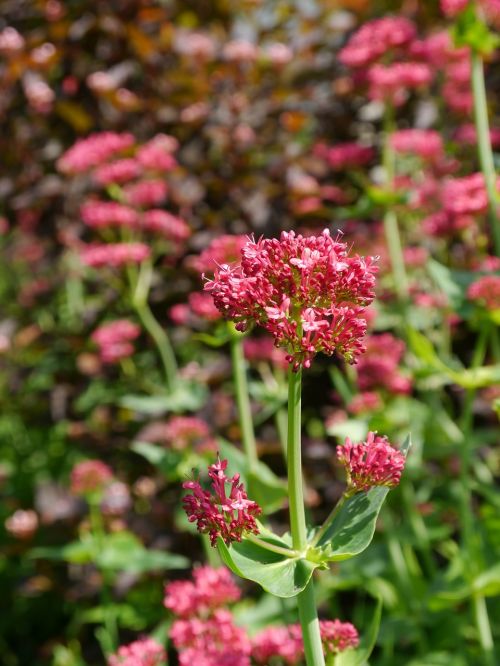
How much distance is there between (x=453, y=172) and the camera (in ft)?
9.80

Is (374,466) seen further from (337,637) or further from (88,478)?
(88,478)

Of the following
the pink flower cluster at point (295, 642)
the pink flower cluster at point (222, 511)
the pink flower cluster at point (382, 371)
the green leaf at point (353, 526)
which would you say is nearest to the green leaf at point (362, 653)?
the pink flower cluster at point (295, 642)

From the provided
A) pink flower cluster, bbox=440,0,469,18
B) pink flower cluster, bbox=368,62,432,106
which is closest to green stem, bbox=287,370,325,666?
pink flower cluster, bbox=440,0,469,18

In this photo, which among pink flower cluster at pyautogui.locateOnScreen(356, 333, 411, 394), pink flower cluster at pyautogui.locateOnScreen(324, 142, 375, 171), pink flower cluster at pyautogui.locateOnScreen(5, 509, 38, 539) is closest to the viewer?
pink flower cluster at pyautogui.locateOnScreen(356, 333, 411, 394)

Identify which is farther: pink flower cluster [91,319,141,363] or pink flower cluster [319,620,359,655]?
pink flower cluster [91,319,141,363]

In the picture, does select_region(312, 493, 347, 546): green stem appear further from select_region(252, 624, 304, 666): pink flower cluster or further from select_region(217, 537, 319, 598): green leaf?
select_region(252, 624, 304, 666): pink flower cluster

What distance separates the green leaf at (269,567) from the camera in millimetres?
882

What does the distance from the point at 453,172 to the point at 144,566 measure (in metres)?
1.79

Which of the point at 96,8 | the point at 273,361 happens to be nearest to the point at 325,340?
the point at 273,361

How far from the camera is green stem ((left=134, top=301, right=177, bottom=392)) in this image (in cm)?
255

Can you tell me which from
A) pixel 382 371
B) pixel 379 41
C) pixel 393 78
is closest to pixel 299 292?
pixel 382 371

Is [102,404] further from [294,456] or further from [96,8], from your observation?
[294,456]

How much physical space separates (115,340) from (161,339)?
7.4 inches

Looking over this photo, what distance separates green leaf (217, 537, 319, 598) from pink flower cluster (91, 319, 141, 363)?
5.75ft
